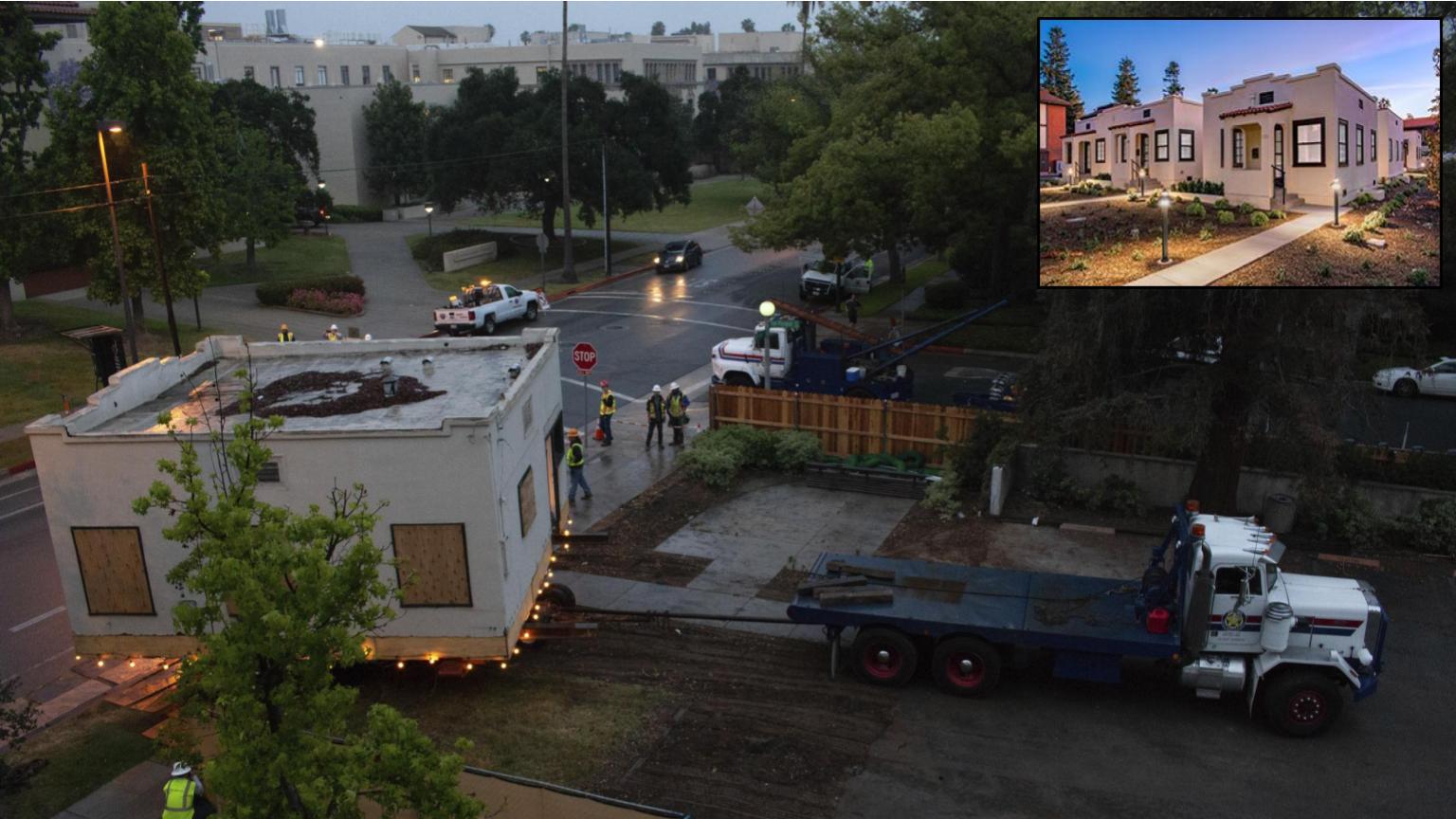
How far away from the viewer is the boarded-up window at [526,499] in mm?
14234

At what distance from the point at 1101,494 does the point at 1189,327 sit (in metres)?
3.80

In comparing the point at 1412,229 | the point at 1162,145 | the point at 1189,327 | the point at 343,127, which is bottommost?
the point at 1189,327

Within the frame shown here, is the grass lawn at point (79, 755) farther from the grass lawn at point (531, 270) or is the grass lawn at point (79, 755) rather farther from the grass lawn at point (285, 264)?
the grass lawn at point (285, 264)

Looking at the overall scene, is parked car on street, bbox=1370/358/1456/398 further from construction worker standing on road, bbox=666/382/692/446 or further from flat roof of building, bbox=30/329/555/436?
flat roof of building, bbox=30/329/555/436

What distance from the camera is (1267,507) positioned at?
20.8m

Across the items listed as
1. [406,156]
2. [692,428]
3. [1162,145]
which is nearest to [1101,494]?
[1162,145]

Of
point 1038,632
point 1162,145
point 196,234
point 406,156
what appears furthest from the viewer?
point 406,156

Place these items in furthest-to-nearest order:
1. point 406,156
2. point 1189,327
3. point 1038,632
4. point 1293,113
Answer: point 406,156 → point 1189,327 → point 1293,113 → point 1038,632

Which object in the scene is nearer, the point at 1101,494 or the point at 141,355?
the point at 1101,494

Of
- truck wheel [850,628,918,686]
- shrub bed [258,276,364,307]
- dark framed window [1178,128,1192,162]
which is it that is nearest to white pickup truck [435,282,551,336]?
shrub bed [258,276,364,307]

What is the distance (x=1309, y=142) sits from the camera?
53.6 ft

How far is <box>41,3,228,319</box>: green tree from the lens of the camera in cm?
3588

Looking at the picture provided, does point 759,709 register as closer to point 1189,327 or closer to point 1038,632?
point 1038,632

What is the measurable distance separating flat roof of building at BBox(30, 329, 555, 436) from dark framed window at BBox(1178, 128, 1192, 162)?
9.92 metres
